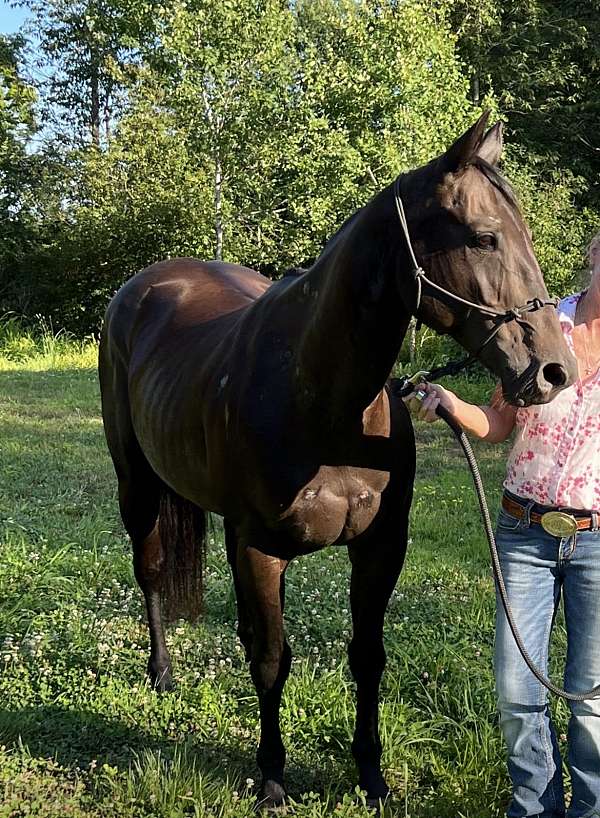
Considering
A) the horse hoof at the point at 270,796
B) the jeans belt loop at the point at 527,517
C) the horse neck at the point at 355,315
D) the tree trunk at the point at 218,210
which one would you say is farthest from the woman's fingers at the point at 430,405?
the tree trunk at the point at 218,210

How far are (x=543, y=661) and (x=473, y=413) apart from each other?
2.33 ft

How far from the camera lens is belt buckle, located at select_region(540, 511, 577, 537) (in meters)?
2.00

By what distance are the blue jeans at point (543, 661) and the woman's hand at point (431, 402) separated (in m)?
0.38

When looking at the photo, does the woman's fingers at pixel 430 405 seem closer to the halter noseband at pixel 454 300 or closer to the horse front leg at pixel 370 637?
the halter noseband at pixel 454 300

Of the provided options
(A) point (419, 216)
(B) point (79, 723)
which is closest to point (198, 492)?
(B) point (79, 723)

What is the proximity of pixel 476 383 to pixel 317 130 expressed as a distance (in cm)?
505

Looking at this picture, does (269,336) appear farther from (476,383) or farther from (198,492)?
(476,383)

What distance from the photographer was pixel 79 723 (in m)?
2.95

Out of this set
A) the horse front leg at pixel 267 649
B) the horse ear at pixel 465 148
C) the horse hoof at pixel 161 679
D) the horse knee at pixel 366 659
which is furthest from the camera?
the horse hoof at pixel 161 679

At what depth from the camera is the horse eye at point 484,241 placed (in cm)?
161

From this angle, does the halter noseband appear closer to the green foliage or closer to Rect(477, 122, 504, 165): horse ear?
Rect(477, 122, 504, 165): horse ear

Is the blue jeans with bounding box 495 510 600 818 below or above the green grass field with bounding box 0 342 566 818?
above

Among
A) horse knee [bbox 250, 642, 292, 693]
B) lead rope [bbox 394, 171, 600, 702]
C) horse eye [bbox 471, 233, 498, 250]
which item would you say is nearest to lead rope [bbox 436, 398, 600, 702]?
lead rope [bbox 394, 171, 600, 702]

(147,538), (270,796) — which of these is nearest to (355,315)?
(270,796)
